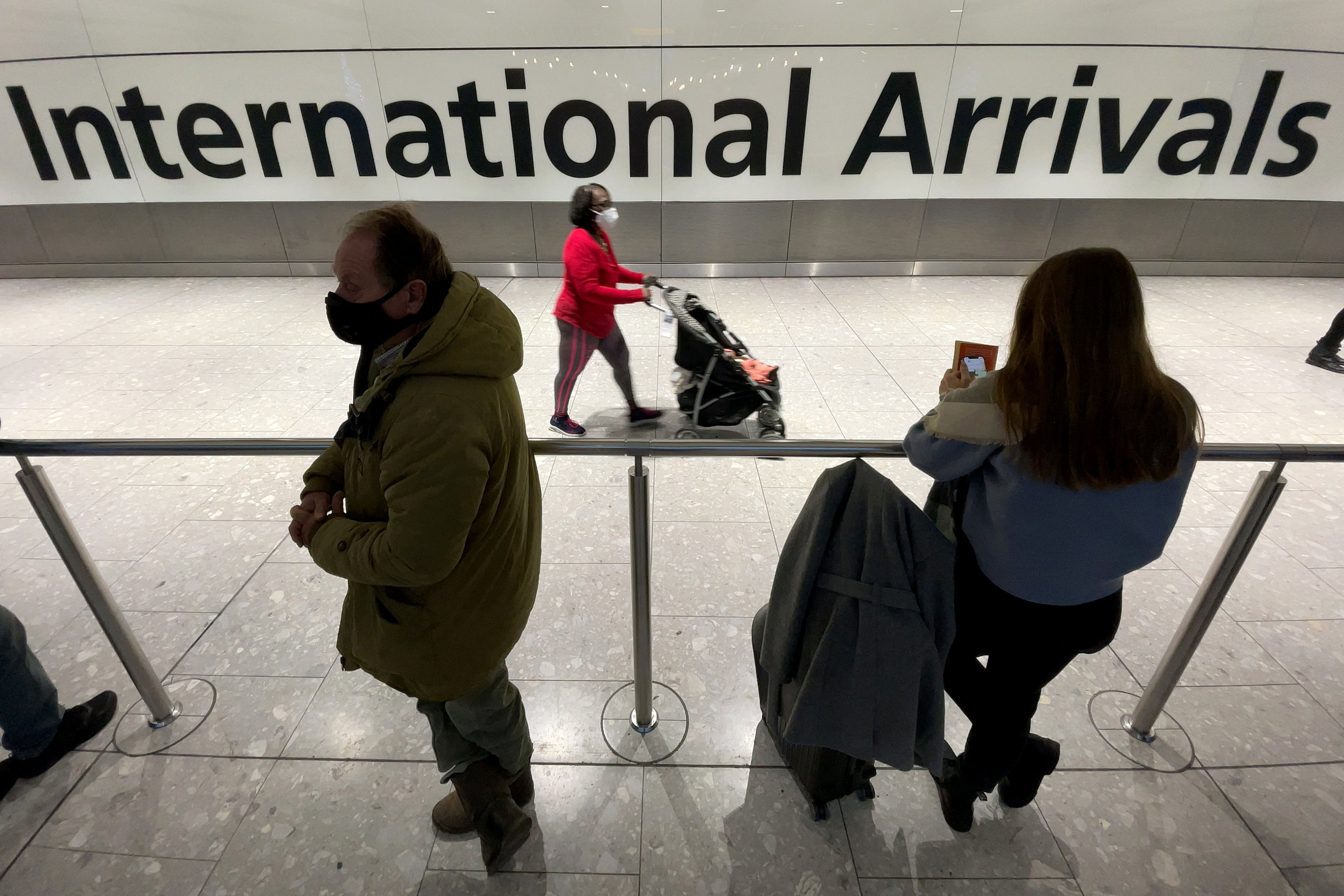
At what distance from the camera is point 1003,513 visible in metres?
1.31

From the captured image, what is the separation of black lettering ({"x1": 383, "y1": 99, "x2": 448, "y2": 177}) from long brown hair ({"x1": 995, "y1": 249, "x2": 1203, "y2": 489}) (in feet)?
24.2

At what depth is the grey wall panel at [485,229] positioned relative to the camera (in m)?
7.42

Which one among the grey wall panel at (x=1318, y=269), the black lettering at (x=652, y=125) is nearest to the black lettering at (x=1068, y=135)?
the grey wall panel at (x=1318, y=269)

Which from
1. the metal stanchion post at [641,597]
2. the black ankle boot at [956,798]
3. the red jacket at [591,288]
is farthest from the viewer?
the red jacket at [591,288]

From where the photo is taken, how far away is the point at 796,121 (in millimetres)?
6926

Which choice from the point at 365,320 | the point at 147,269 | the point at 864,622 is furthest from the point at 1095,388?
the point at 147,269

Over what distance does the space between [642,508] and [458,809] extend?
1031 millimetres

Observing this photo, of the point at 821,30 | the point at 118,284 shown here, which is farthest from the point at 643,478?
the point at 118,284

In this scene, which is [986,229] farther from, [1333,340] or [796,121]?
[1333,340]

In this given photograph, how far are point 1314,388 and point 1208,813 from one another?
4.59 metres

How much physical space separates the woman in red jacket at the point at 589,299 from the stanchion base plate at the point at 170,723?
2.28 m

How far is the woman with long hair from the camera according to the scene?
3.80ft

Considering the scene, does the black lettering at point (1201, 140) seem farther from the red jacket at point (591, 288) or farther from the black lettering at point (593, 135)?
the red jacket at point (591, 288)

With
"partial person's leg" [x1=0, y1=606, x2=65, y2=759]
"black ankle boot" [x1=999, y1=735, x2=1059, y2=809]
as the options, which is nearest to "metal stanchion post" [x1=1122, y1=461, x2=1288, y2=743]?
"black ankle boot" [x1=999, y1=735, x2=1059, y2=809]
